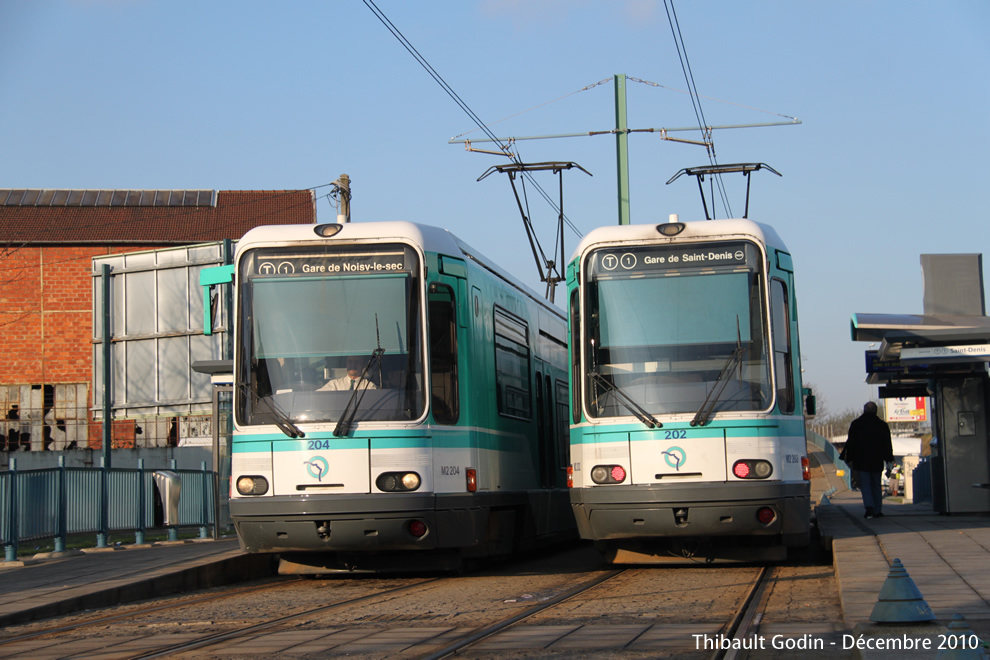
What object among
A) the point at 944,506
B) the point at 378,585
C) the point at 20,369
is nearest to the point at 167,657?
the point at 378,585

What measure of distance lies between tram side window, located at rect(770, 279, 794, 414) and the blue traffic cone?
472 cm

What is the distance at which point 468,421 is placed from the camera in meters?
11.2

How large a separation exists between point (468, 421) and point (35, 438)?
3562cm

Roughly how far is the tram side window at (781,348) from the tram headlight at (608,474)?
5.19 ft

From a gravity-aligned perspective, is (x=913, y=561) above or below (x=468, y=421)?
below

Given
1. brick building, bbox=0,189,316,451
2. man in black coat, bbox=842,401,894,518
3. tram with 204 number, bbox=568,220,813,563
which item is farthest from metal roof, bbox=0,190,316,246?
tram with 204 number, bbox=568,220,813,563

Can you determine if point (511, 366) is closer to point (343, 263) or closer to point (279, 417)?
point (343, 263)

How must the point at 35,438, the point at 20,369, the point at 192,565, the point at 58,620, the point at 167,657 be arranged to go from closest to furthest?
1. the point at 167,657
2. the point at 58,620
3. the point at 192,565
4. the point at 35,438
5. the point at 20,369

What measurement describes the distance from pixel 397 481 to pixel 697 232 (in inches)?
146

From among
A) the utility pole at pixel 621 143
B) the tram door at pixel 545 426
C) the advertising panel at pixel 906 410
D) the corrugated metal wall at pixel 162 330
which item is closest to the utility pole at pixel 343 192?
the corrugated metal wall at pixel 162 330

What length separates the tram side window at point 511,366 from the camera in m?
12.8

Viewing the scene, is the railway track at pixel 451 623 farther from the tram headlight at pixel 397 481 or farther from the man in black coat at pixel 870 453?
the man in black coat at pixel 870 453

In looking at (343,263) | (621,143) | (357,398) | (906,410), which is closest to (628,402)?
(357,398)

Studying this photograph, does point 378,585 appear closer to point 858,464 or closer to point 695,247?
point 695,247
